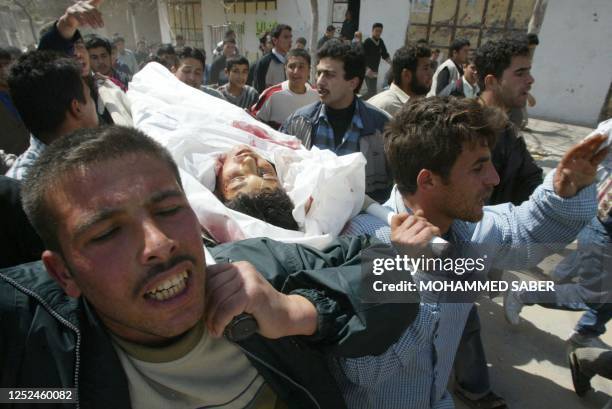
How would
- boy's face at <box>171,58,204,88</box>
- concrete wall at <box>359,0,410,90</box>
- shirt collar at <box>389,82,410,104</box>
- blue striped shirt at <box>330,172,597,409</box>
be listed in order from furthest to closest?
1. concrete wall at <box>359,0,410,90</box>
2. boy's face at <box>171,58,204,88</box>
3. shirt collar at <box>389,82,410,104</box>
4. blue striped shirt at <box>330,172,597,409</box>

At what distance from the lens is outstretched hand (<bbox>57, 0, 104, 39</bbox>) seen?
8.37ft

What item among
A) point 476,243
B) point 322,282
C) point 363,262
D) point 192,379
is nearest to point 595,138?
point 476,243

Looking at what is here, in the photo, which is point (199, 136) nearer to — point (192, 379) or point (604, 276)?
point (192, 379)

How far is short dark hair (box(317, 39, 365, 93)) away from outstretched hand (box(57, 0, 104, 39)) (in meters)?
1.61

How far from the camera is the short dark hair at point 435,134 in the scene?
5.28 ft

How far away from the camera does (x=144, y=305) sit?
2.93 feet

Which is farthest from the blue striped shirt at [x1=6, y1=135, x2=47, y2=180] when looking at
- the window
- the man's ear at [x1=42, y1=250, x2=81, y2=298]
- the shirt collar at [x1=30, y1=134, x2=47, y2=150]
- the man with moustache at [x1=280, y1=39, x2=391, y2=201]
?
the window

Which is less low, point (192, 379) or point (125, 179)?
point (125, 179)

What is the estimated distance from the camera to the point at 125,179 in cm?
93

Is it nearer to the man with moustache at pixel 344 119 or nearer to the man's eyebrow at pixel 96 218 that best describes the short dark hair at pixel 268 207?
Answer: the man's eyebrow at pixel 96 218

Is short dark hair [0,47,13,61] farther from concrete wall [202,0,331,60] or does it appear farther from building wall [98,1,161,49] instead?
building wall [98,1,161,49]

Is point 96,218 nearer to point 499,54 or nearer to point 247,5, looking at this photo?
point 499,54

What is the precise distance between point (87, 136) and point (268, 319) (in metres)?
0.65

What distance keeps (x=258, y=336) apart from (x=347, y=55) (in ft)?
8.40
